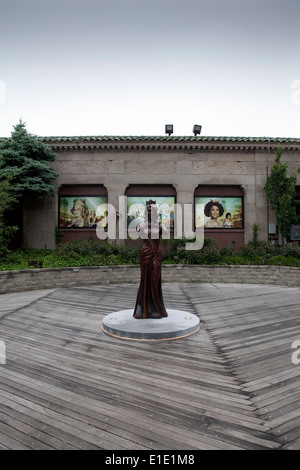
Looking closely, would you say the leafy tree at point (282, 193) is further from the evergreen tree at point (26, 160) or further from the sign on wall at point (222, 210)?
the evergreen tree at point (26, 160)

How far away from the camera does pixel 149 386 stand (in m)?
4.67

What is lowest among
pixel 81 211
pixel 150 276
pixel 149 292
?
pixel 149 292

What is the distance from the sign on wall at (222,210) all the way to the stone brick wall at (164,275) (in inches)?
184

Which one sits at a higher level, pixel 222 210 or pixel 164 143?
pixel 164 143

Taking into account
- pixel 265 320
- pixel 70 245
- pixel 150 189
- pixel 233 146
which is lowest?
pixel 265 320

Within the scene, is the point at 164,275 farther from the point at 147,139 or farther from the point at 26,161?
the point at 26,161

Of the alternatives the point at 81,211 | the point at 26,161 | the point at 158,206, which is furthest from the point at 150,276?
the point at 81,211

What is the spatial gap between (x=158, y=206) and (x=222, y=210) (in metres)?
4.17

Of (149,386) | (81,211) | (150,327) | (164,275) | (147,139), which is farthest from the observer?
(81,211)

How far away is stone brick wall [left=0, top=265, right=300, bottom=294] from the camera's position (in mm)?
13539

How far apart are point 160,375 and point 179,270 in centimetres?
1046

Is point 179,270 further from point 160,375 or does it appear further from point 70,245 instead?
point 160,375
